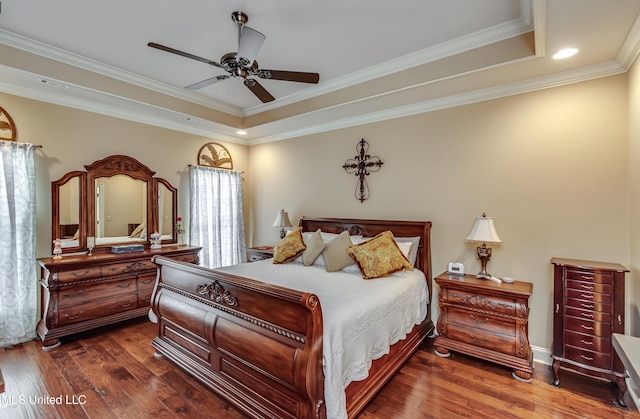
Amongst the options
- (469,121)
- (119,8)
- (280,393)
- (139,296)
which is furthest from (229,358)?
(469,121)

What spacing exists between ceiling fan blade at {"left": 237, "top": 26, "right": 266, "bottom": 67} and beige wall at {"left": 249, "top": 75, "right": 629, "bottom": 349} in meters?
2.08

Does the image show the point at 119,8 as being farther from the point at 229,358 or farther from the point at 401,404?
the point at 401,404

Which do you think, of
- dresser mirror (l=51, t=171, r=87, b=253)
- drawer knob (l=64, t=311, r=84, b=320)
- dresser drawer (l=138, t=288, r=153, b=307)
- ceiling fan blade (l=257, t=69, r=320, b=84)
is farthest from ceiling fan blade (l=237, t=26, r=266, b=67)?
drawer knob (l=64, t=311, r=84, b=320)

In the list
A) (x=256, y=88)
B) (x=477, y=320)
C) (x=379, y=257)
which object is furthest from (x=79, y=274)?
(x=477, y=320)

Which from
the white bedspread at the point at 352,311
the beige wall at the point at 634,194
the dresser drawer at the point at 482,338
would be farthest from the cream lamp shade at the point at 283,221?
the beige wall at the point at 634,194

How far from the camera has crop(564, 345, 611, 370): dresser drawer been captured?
229 cm

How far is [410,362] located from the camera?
284 centimetres

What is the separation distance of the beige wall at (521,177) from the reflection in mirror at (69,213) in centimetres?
346

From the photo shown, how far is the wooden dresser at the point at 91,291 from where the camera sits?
122 inches

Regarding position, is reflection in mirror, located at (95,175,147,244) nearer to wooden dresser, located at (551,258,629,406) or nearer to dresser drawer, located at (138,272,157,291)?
dresser drawer, located at (138,272,157,291)

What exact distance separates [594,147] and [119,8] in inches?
166

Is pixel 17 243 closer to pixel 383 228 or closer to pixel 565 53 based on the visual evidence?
pixel 383 228

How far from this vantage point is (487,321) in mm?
2703

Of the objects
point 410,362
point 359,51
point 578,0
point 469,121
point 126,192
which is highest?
point 359,51
